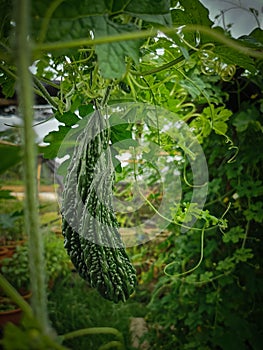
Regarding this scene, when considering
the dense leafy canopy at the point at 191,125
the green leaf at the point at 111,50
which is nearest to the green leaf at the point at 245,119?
the dense leafy canopy at the point at 191,125

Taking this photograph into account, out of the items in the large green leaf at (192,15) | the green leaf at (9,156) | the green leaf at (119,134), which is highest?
the large green leaf at (192,15)

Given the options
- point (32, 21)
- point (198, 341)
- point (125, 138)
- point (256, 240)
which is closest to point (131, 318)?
point (198, 341)

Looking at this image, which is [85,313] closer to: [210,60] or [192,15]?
[210,60]

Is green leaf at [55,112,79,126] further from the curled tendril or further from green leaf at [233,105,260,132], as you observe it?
green leaf at [233,105,260,132]

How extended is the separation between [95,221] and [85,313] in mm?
2067

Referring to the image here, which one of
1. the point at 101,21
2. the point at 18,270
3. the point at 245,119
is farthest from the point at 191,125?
Answer: the point at 18,270

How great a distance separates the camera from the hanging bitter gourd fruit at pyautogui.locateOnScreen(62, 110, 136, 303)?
0.49 metres

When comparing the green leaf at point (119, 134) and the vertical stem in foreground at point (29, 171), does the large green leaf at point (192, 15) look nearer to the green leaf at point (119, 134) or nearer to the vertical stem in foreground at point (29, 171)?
the green leaf at point (119, 134)

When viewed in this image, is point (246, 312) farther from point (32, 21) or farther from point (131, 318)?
point (32, 21)

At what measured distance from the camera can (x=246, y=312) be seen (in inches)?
59.5

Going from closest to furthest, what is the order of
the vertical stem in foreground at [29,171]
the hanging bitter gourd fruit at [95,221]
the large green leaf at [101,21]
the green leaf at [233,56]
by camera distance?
the vertical stem in foreground at [29,171] → the large green leaf at [101,21] → the hanging bitter gourd fruit at [95,221] → the green leaf at [233,56]

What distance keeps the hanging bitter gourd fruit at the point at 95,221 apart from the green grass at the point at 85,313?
1.64 metres

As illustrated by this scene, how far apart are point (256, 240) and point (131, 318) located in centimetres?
124

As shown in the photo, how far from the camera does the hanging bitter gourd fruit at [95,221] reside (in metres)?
0.49
